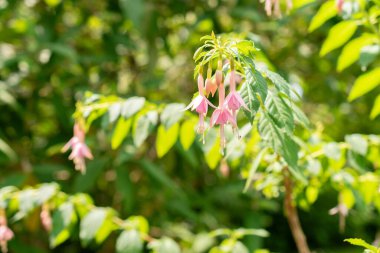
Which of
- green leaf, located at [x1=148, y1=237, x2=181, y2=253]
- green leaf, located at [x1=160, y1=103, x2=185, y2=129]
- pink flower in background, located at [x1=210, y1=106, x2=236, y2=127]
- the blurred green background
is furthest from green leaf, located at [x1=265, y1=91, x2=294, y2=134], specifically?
the blurred green background

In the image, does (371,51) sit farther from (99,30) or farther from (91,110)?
(99,30)

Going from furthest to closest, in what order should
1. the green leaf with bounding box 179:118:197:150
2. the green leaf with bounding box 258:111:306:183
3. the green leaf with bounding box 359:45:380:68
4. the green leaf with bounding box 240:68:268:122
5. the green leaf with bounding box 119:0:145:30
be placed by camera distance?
the green leaf with bounding box 119:0:145:30 < the green leaf with bounding box 179:118:197:150 < the green leaf with bounding box 359:45:380:68 < the green leaf with bounding box 258:111:306:183 < the green leaf with bounding box 240:68:268:122

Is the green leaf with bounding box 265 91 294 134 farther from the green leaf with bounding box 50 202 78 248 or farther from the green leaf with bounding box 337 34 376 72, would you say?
the green leaf with bounding box 50 202 78 248

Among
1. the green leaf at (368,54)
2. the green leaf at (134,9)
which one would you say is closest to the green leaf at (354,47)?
the green leaf at (368,54)

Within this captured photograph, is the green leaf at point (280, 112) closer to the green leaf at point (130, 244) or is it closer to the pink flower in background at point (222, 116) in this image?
the pink flower in background at point (222, 116)

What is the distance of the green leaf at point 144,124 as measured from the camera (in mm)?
1296

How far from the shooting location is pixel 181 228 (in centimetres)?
282

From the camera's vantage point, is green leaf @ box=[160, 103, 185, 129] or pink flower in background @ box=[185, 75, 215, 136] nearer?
pink flower in background @ box=[185, 75, 215, 136]

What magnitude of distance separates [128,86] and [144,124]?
1371 mm

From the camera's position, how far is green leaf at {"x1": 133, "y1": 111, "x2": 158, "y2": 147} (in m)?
1.30

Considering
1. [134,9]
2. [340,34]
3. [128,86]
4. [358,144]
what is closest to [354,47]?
[340,34]

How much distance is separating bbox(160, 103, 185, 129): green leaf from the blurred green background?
840 millimetres

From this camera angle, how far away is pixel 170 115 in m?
1.30

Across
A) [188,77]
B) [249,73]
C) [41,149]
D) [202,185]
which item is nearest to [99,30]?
[188,77]
